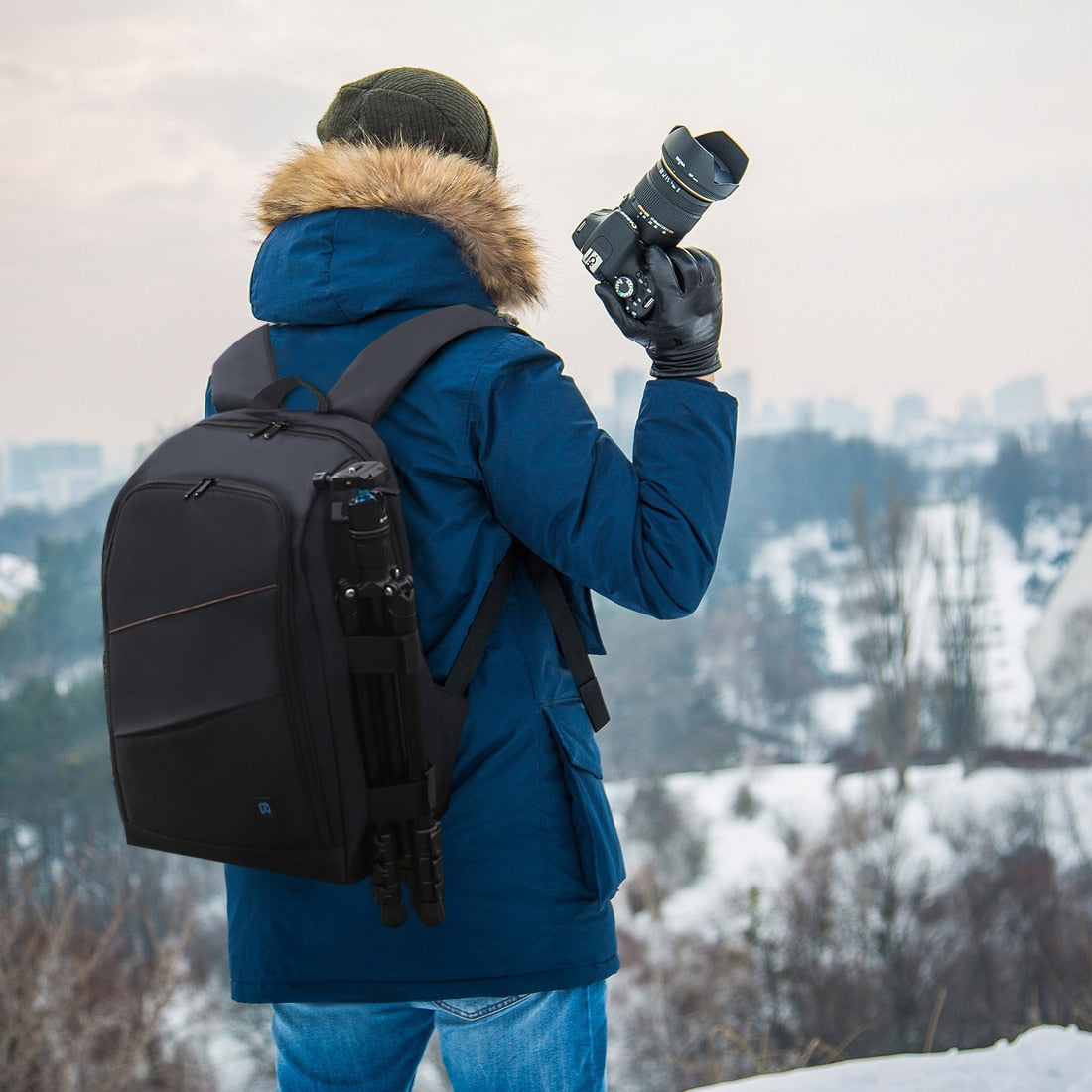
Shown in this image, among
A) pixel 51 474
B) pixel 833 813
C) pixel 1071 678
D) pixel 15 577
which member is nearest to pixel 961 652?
pixel 1071 678

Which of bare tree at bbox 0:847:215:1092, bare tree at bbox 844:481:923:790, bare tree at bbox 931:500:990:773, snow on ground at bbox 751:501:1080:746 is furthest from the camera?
snow on ground at bbox 751:501:1080:746

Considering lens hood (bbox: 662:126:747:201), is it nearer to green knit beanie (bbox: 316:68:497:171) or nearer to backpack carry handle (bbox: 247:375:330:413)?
green knit beanie (bbox: 316:68:497:171)

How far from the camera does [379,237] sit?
31.4 inches

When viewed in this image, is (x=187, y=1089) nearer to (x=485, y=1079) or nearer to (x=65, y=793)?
(x=65, y=793)

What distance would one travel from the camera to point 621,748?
2084 cm

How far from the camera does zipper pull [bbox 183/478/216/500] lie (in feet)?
2.44

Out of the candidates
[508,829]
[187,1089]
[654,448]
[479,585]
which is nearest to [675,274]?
[654,448]

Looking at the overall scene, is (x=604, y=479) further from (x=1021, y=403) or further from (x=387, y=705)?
(x=1021, y=403)

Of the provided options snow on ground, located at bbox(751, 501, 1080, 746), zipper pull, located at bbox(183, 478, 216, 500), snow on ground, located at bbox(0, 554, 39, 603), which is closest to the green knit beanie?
zipper pull, located at bbox(183, 478, 216, 500)

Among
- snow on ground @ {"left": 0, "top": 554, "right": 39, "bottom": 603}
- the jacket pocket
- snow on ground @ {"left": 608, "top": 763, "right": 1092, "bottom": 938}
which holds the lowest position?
snow on ground @ {"left": 608, "top": 763, "right": 1092, "bottom": 938}

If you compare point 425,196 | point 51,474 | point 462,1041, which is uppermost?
point 51,474

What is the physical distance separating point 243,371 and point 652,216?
323mm

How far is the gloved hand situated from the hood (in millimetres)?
122

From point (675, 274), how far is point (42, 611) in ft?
63.3
